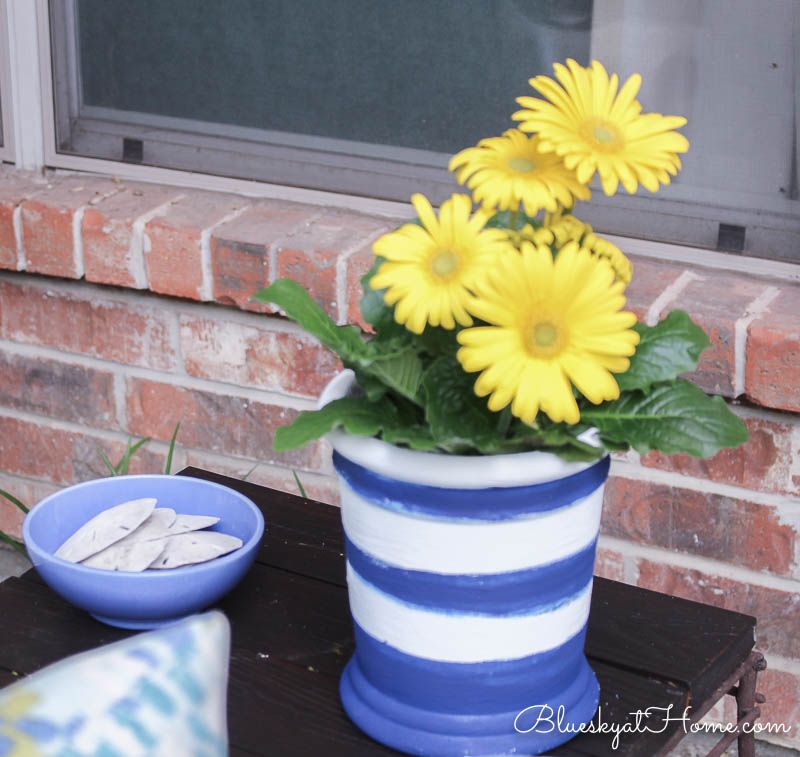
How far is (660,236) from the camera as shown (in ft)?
4.31

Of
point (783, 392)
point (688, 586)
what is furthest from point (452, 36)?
point (688, 586)

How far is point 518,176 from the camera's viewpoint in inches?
23.3

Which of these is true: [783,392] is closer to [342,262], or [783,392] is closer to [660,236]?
[660,236]

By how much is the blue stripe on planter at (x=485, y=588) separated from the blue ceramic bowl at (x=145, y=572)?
169 millimetres

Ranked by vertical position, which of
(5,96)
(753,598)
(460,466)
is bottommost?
(753,598)

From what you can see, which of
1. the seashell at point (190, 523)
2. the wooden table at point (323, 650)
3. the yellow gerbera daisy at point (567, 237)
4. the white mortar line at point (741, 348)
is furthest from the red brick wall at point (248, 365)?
the yellow gerbera daisy at point (567, 237)

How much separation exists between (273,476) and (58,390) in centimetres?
31

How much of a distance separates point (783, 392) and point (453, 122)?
0.51 meters

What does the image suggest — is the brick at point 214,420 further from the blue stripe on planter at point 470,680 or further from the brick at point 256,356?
the blue stripe on planter at point 470,680

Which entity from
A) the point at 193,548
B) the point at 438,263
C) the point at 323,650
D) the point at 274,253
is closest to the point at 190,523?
the point at 193,548

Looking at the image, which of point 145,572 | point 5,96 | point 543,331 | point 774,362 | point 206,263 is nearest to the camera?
point 543,331

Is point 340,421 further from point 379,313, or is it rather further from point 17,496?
point 17,496

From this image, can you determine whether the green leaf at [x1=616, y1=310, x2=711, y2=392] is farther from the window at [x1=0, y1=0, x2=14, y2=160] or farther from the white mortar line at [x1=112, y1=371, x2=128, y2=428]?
the window at [x1=0, y1=0, x2=14, y2=160]

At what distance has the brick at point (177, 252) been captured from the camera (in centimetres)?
133
